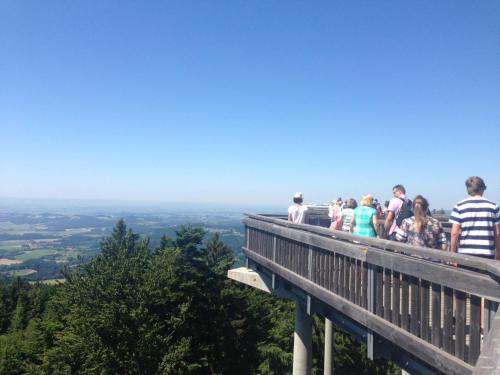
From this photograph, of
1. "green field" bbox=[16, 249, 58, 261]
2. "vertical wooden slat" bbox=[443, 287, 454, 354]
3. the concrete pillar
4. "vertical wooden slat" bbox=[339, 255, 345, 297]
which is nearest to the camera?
"vertical wooden slat" bbox=[443, 287, 454, 354]

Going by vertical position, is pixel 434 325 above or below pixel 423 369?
above

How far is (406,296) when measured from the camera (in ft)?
13.1

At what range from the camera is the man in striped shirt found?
13.8 ft

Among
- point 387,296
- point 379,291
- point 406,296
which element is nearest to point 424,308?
point 406,296

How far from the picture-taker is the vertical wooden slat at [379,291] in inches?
173

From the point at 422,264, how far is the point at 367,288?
107 cm

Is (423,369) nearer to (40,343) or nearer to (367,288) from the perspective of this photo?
(367,288)

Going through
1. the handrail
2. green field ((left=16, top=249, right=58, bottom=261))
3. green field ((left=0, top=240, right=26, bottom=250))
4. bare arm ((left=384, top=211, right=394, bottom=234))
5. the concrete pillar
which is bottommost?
green field ((left=0, top=240, right=26, bottom=250))

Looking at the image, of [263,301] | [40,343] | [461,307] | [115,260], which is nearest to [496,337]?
[461,307]

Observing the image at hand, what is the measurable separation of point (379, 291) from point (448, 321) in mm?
1054

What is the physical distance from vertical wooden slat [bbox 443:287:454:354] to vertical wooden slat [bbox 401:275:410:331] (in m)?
0.51

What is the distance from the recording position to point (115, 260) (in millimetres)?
20406

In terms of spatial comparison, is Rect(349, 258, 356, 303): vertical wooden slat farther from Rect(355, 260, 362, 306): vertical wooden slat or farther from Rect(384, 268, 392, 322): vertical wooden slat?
Rect(384, 268, 392, 322): vertical wooden slat

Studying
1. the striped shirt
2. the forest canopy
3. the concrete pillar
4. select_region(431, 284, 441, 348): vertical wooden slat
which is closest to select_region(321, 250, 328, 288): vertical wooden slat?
the striped shirt
